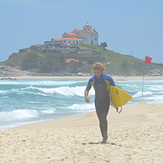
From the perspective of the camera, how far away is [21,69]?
100 m

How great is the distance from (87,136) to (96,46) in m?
114

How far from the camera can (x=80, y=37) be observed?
4717 inches

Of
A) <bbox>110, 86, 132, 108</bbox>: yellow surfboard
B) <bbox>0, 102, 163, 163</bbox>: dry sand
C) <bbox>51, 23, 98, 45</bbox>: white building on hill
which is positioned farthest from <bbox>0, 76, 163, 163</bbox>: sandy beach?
<bbox>51, 23, 98, 45</bbox>: white building on hill

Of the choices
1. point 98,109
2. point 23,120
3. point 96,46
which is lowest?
point 23,120

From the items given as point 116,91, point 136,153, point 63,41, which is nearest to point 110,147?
point 136,153

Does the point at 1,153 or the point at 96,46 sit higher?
the point at 96,46

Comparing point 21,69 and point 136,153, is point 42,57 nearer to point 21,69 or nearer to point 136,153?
point 21,69

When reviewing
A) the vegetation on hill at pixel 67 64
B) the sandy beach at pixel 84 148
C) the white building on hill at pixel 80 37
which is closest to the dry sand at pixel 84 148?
the sandy beach at pixel 84 148

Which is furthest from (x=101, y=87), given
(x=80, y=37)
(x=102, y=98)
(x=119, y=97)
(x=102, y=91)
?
(x=80, y=37)

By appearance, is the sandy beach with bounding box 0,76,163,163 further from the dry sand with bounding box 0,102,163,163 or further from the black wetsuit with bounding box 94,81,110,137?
the black wetsuit with bounding box 94,81,110,137

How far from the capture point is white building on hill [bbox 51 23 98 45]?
114 m

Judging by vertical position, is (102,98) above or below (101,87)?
below

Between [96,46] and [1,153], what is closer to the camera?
[1,153]

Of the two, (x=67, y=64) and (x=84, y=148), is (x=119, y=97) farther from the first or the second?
(x=67, y=64)
